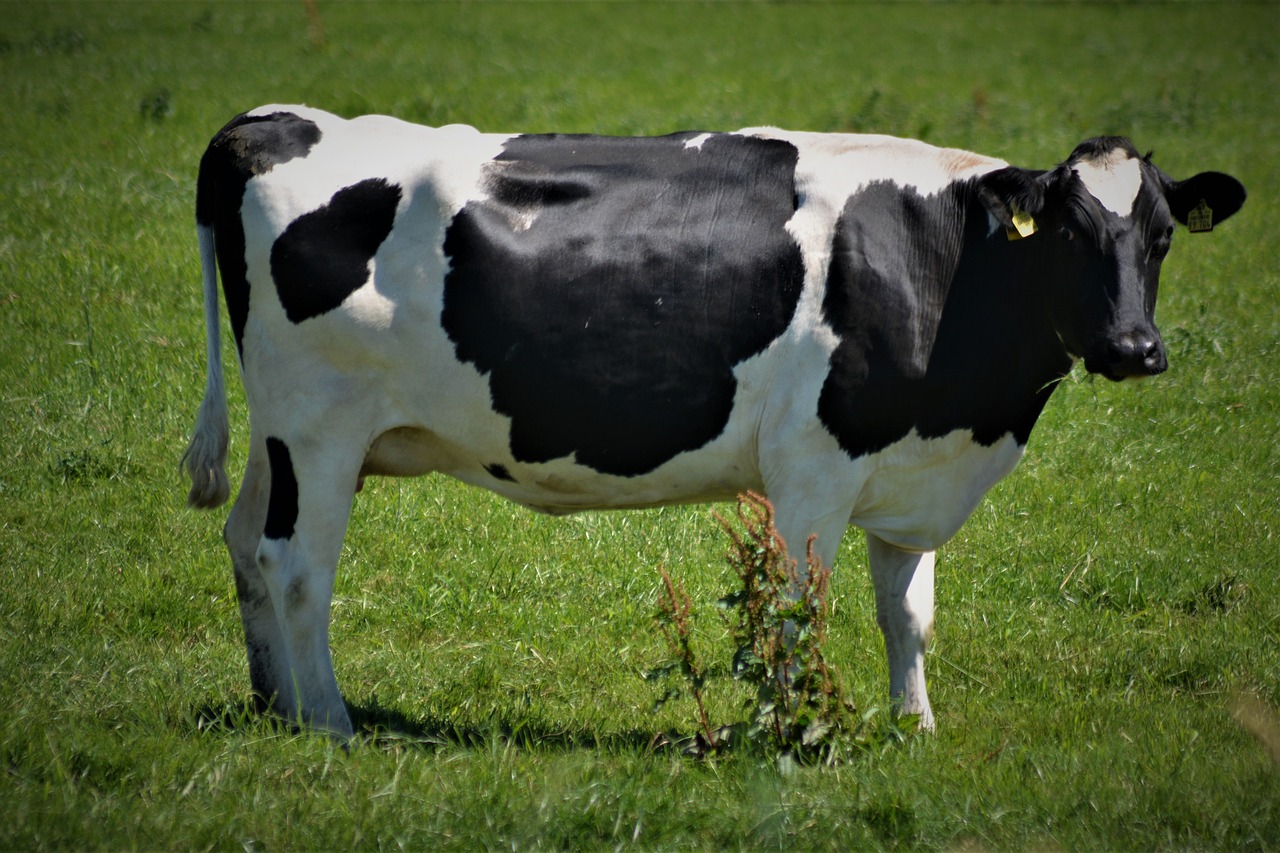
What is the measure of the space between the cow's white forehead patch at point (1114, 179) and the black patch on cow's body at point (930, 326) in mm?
351

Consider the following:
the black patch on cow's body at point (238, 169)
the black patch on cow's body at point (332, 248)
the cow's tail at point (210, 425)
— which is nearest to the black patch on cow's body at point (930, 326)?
the black patch on cow's body at point (332, 248)

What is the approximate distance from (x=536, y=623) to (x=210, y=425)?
200 cm

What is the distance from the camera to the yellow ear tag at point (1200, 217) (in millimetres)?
5793


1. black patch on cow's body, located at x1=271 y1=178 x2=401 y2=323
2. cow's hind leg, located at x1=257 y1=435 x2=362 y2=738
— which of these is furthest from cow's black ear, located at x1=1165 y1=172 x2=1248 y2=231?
cow's hind leg, located at x1=257 y1=435 x2=362 y2=738

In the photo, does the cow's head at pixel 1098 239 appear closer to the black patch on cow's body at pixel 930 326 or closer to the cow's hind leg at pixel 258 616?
the black patch on cow's body at pixel 930 326

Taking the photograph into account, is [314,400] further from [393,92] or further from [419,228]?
[393,92]

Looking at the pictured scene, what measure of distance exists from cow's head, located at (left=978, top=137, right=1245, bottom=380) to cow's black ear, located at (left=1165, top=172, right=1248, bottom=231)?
0.02 m

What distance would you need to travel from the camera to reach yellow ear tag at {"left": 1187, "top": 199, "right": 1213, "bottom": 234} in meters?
5.79

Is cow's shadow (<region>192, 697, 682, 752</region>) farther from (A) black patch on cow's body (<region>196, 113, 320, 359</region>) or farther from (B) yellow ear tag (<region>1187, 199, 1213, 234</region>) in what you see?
(B) yellow ear tag (<region>1187, 199, 1213, 234</region>)

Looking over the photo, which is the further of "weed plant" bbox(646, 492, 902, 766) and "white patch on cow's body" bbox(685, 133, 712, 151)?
"white patch on cow's body" bbox(685, 133, 712, 151)

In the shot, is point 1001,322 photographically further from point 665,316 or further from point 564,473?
point 564,473

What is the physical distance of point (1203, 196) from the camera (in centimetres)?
576

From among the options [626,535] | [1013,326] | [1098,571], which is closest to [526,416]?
[1013,326]

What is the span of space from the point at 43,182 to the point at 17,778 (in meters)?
9.37
